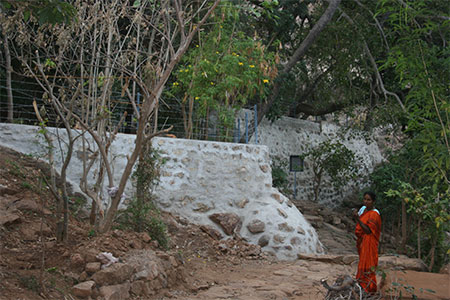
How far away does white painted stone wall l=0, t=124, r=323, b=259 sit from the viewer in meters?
8.06

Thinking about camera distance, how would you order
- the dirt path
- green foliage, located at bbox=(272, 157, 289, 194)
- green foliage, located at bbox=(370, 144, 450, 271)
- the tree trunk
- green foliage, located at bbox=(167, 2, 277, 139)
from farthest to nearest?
green foliage, located at bbox=(272, 157, 289, 194) → green foliage, located at bbox=(167, 2, 277, 139) → green foliage, located at bbox=(370, 144, 450, 271) → the tree trunk → the dirt path

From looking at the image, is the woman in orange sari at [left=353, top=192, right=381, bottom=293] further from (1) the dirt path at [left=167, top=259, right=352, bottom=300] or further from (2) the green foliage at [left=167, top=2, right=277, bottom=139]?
(2) the green foliage at [left=167, top=2, right=277, bottom=139]

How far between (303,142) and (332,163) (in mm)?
1207

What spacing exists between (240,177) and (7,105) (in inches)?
188

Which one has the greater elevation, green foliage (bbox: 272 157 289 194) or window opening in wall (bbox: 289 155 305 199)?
window opening in wall (bbox: 289 155 305 199)

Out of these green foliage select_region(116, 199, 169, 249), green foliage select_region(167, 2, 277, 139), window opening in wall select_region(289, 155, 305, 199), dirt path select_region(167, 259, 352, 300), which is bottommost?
dirt path select_region(167, 259, 352, 300)

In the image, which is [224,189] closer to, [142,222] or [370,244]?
[142,222]

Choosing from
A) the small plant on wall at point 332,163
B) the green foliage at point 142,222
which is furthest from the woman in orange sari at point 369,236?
the small plant on wall at point 332,163

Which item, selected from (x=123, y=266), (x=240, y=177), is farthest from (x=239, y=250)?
(x=123, y=266)

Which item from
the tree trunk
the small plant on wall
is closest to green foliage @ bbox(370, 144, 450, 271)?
the tree trunk

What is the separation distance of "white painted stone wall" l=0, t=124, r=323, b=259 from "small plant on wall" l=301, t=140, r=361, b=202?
5152 mm

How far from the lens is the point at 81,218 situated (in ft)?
21.8

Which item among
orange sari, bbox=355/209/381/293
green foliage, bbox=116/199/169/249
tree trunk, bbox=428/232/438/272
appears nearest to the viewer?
orange sari, bbox=355/209/381/293

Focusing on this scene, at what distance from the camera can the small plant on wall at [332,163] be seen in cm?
1387
